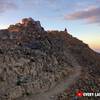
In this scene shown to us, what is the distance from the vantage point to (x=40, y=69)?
58125 millimetres

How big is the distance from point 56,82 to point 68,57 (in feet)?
72.7

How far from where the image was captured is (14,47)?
62781 mm

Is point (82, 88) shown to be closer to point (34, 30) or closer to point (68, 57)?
point (68, 57)

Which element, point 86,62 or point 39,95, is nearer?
point 39,95

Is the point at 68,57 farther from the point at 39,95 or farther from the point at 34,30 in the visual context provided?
the point at 39,95

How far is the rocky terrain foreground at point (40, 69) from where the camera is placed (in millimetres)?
50375

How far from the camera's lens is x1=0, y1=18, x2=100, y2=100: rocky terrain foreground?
50375mm

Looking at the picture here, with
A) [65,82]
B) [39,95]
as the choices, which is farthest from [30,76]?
[65,82]

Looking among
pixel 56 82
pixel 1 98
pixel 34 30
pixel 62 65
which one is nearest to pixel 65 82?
pixel 56 82

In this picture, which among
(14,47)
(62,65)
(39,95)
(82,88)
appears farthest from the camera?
(62,65)

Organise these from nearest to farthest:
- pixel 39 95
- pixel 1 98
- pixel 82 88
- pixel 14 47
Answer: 1. pixel 1 98
2. pixel 39 95
3. pixel 82 88
4. pixel 14 47

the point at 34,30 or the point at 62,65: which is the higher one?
the point at 34,30

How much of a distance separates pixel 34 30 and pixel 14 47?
21.9m

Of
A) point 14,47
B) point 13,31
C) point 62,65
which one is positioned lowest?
point 62,65
